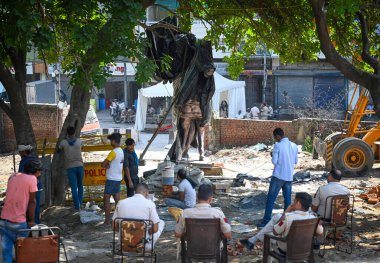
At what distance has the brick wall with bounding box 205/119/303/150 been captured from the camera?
25719mm

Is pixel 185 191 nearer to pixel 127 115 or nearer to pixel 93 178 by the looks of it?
pixel 93 178

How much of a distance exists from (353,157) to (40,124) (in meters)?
12.8

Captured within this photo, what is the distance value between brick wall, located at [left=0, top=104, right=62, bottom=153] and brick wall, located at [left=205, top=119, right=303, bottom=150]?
237 inches

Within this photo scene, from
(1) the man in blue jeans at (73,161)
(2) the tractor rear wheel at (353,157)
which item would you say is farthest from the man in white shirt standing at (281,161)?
(2) the tractor rear wheel at (353,157)

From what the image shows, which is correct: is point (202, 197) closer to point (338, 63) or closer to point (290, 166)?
point (290, 166)

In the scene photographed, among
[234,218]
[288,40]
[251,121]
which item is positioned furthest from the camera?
[251,121]

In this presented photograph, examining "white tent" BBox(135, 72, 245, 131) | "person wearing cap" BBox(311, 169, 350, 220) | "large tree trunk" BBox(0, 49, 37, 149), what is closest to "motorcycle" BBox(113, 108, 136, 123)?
"white tent" BBox(135, 72, 245, 131)

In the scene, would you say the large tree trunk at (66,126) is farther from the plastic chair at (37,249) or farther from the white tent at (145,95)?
the white tent at (145,95)

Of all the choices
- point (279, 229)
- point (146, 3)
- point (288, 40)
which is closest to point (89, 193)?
point (146, 3)

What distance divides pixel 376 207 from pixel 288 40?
4.16 meters

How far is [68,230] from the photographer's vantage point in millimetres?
11570

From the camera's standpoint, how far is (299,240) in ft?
24.4

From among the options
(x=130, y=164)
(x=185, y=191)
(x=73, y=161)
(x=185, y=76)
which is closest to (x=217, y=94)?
(x=185, y=76)

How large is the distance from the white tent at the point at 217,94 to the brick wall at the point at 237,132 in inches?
145
